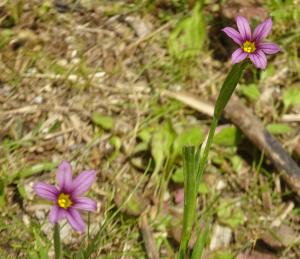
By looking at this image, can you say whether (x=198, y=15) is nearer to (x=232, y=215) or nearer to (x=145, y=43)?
(x=145, y=43)

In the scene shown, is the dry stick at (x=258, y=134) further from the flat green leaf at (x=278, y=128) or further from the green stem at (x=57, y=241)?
the green stem at (x=57, y=241)

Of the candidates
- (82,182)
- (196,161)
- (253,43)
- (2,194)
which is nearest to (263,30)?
(253,43)

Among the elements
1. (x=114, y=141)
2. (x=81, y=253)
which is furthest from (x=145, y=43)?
(x=81, y=253)

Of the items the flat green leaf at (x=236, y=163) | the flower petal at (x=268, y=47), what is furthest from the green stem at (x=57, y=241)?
the flat green leaf at (x=236, y=163)

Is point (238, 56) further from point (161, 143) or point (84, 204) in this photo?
point (161, 143)

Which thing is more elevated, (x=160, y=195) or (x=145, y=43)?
(x=145, y=43)

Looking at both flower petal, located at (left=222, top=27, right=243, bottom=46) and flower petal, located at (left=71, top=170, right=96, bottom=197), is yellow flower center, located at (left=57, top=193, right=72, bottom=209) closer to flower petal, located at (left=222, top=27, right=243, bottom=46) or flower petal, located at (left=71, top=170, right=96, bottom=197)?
flower petal, located at (left=71, top=170, right=96, bottom=197)
